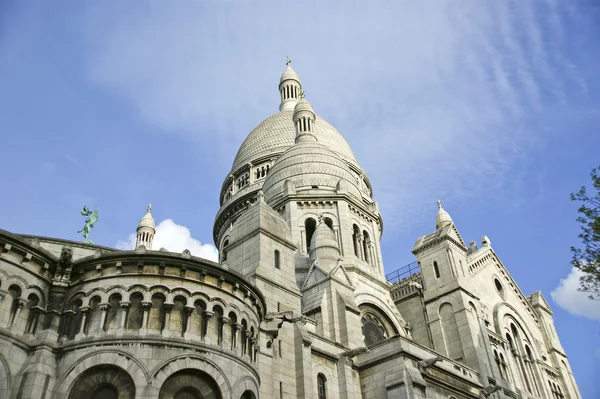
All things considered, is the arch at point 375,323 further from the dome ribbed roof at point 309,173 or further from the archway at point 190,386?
the archway at point 190,386

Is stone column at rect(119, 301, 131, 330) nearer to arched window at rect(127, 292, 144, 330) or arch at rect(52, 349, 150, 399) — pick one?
arched window at rect(127, 292, 144, 330)

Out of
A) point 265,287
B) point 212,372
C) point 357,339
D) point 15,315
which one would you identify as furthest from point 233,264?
point 15,315

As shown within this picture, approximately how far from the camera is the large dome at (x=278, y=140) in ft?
182

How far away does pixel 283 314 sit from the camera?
25.2 meters

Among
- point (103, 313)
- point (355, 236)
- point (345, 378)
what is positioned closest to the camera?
point (103, 313)

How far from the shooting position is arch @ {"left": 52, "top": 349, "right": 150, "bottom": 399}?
18.7 m

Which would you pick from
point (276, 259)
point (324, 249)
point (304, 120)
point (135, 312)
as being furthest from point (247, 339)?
point (304, 120)

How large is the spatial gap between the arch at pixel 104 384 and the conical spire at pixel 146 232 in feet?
111

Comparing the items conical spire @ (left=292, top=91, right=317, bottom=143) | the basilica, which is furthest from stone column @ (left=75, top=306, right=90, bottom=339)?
conical spire @ (left=292, top=91, right=317, bottom=143)

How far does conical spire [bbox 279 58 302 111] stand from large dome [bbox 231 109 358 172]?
729 centimetres

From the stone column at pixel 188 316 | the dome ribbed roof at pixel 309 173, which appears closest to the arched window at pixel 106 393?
the stone column at pixel 188 316

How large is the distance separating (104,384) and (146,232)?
3549 cm

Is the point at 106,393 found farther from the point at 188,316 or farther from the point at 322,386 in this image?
the point at 322,386

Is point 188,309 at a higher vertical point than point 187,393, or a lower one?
higher
